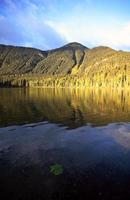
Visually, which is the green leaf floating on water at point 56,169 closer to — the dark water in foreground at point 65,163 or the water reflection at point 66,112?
the dark water in foreground at point 65,163

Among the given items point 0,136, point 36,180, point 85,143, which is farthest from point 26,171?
point 0,136

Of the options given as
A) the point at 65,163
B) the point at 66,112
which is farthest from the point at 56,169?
the point at 66,112

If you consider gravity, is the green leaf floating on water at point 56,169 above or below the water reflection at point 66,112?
below

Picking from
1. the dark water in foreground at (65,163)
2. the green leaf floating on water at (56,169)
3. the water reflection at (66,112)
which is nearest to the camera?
the dark water in foreground at (65,163)

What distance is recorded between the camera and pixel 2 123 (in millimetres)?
47094

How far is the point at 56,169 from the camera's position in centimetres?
2284

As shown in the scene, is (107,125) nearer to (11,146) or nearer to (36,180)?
(11,146)

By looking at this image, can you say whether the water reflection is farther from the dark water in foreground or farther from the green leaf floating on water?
the green leaf floating on water

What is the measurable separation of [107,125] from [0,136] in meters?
19.7

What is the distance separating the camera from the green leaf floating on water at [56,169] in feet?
72.6

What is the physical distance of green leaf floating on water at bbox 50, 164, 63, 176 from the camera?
2212 cm

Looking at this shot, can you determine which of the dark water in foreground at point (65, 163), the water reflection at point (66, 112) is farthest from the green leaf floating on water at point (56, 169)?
the water reflection at point (66, 112)

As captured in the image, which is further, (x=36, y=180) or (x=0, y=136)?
(x=0, y=136)

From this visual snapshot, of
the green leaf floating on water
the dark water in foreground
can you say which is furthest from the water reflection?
the green leaf floating on water
